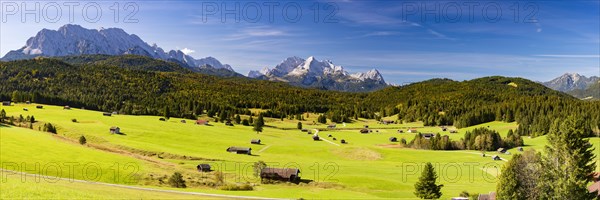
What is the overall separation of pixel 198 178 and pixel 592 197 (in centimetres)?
6136

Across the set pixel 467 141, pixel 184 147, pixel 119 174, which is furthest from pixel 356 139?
pixel 119 174

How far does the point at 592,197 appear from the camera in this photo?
52.4 meters

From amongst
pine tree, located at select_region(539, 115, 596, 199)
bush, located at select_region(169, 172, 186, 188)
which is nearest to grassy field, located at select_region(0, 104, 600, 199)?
bush, located at select_region(169, 172, 186, 188)

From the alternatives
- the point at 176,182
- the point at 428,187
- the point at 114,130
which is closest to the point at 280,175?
the point at 176,182

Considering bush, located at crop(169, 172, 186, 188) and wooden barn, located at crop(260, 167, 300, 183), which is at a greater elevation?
bush, located at crop(169, 172, 186, 188)

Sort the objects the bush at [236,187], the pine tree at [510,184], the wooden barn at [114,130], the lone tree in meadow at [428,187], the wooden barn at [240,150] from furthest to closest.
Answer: the wooden barn at [114,130] → the wooden barn at [240,150] → the lone tree in meadow at [428,187] → the bush at [236,187] → the pine tree at [510,184]

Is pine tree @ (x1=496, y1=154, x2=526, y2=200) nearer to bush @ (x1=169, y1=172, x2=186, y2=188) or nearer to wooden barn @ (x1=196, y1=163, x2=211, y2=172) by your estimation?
bush @ (x1=169, y1=172, x2=186, y2=188)

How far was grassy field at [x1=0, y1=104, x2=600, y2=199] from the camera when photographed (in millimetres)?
71312

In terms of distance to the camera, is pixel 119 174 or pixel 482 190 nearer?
pixel 119 174

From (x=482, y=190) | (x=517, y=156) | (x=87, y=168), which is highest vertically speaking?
(x=517, y=156)

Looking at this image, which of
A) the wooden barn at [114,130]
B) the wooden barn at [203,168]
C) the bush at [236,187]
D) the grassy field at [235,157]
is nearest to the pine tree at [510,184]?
the grassy field at [235,157]

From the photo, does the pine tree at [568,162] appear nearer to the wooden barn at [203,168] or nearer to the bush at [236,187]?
the bush at [236,187]

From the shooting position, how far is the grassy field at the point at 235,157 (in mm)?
71312

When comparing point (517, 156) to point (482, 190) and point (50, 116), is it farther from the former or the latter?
point (50, 116)
